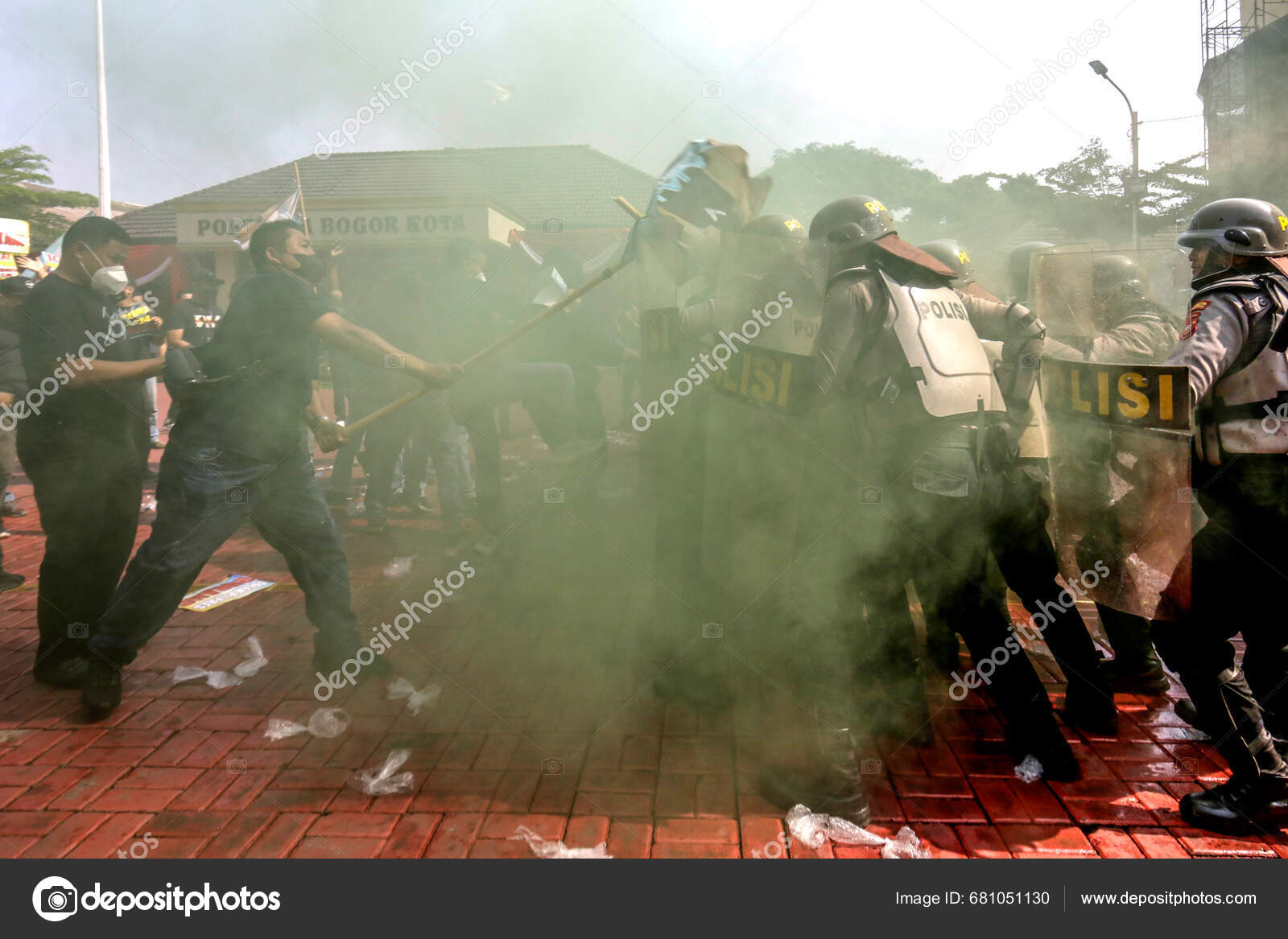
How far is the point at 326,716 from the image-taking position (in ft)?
10.0

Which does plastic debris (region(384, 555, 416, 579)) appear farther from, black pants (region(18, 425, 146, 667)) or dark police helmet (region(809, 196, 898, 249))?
dark police helmet (region(809, 196, 898, 249))

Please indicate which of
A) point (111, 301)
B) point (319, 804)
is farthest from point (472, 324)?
point (319, 804)

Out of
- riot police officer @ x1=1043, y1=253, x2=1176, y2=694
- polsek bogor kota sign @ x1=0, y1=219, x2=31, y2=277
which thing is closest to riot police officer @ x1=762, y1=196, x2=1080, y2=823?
riot police officer @ x1=1043, y1=253, x2=1176, y2=694

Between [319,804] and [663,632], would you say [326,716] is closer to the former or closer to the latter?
[319,804]

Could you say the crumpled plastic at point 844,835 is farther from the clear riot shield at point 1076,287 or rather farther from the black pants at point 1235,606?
the clear riot shield at point 1076,287

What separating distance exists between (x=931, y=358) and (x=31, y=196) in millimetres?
23690

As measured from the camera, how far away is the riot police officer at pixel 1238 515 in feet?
7.61

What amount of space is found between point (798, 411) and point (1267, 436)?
1474mm

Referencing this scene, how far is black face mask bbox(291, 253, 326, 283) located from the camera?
366cm

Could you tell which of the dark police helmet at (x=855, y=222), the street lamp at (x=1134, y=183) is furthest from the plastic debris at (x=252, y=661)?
the street lamp at (x=1134, y=183)

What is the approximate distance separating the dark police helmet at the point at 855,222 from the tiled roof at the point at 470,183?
1634 cm

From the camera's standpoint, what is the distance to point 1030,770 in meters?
2.61
